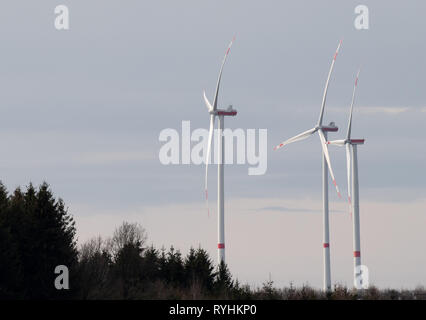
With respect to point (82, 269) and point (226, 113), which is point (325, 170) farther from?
point (82, 269)

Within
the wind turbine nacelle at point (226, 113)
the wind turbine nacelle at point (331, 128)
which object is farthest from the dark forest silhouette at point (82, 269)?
the wind turbine nacelle at point (331, 128)

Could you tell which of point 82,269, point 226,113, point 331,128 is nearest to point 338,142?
point 331,128

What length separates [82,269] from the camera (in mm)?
78625

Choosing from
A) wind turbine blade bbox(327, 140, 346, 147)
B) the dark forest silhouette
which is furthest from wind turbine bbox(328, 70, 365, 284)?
the dark forest silhouette

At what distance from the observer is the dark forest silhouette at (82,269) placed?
71.3 m

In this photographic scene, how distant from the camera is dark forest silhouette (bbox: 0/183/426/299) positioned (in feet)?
234

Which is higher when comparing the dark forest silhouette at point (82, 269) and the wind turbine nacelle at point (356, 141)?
the wind turbine nacelle at point (356, 141)

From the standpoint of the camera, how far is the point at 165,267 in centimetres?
9025

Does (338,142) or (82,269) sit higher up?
(338,142)

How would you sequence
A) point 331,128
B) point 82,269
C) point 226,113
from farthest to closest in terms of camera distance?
1. point 331,128
2. point 226,113
3. point 82,269

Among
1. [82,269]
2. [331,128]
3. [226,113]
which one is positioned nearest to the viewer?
[82,269]

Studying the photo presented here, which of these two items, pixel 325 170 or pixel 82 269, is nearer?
pixel 82 269

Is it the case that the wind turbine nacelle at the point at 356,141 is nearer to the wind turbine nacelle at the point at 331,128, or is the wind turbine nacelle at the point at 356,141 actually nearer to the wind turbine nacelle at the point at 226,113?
the wind turbine nacelle at the point at 331,128
